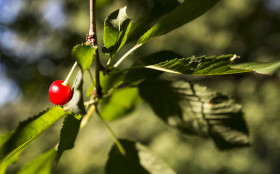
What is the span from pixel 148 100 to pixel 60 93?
482mm

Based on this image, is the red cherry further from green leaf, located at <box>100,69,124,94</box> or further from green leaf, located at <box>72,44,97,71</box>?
green leaf, located at <box>100,69,124,94</box>

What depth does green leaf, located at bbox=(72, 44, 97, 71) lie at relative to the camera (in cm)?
64

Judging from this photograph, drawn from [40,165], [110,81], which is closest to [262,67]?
[110,81]

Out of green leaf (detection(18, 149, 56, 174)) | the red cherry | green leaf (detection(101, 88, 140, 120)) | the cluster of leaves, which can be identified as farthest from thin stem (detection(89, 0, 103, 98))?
→ green leaf (detection(18, 149, 56, 174))

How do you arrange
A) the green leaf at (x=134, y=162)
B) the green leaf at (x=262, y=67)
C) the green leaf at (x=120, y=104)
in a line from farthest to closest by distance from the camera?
1. the green leaf at (x=120, y=104)
2. the green leaf at (x=134, y=162)
3. the green leaf at (x=262, y=67)

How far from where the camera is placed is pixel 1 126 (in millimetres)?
5523

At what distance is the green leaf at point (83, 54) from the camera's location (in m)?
0.64

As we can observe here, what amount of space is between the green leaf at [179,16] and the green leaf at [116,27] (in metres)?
0.06

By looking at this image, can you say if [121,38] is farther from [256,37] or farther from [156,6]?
[256,37]

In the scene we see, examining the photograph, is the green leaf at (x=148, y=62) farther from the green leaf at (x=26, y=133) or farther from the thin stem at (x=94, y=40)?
the green leaf at (x=26, y=133)

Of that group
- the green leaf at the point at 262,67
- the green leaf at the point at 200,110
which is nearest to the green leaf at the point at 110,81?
the green leaf at the point at 200,110

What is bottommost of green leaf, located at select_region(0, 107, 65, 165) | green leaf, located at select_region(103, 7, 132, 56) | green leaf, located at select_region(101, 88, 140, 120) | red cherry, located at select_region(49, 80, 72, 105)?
green leaf, located at select_region(101, 88, 140, 120)

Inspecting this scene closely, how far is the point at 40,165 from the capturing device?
111 cm

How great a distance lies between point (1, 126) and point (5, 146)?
5.37 metres
